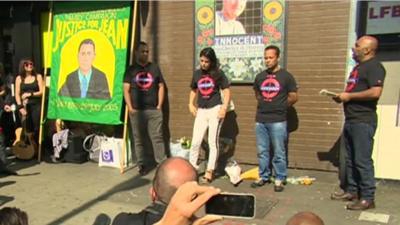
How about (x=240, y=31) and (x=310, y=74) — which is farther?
(x=240, y=31)

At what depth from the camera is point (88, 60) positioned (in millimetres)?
7281

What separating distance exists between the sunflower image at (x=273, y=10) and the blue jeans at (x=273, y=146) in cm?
161

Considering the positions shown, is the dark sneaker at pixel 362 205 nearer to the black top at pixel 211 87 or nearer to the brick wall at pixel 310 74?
the brick wall at pixel 310 74

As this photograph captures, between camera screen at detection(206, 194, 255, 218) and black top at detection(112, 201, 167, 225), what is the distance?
0.44 m

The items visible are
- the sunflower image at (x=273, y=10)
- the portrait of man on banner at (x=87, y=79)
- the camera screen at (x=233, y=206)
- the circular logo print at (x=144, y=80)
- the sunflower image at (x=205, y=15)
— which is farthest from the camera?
the portrait of man on banner at (x=87, y=79)

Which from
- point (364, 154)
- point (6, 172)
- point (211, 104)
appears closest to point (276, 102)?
point (211, 104)

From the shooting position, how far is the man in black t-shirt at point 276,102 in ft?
18.1

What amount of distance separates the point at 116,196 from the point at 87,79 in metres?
2.42

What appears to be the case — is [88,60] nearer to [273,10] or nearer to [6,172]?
[6,172]

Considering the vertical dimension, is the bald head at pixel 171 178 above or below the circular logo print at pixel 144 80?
below

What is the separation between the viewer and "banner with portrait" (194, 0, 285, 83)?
6.33 m

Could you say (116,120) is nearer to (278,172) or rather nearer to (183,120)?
(183,120)

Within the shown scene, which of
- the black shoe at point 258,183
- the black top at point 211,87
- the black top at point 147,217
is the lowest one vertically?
the black shoe at point 258,183

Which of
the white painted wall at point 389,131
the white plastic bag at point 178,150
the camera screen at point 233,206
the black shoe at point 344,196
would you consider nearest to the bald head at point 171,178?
the camera screen at point 233,206
